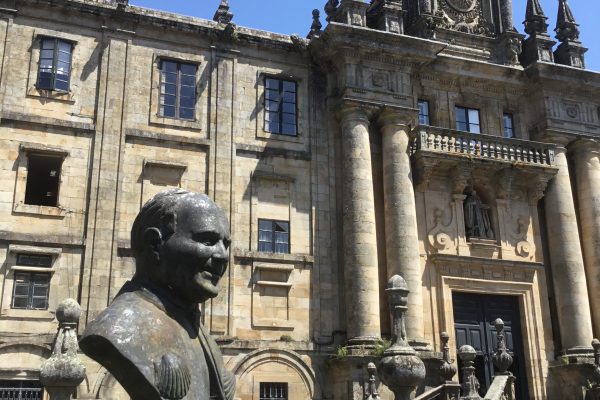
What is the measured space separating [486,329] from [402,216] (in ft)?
15.2

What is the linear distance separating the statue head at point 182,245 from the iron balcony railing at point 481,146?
17633 mm

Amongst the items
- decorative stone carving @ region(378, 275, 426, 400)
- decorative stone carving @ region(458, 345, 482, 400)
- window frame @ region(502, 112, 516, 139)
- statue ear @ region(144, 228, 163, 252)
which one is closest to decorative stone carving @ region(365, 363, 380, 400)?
decorative stone carving @ region(458, 345, 482, 400)

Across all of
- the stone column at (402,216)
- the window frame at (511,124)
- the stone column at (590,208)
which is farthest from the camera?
the window frame at (511,124)

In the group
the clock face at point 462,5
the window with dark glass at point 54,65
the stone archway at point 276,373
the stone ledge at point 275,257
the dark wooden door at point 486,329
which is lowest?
the stone archway at point 276,373

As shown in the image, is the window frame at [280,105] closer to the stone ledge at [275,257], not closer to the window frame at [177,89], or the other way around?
the window frame at [177,89]

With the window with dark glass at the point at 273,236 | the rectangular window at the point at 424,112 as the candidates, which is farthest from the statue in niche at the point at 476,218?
the window with dark glass at the point at 273,236

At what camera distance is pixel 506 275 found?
22000 millimetres

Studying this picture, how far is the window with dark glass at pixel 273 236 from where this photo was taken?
66.3 ft

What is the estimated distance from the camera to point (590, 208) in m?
23.1

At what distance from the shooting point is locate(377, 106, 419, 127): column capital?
21.4m

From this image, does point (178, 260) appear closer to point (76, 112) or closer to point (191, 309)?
point (191, 309)

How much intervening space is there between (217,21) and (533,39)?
37.6ft

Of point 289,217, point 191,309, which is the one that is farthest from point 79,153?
point 191,309

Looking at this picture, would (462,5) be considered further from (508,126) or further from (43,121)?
(43,121)
